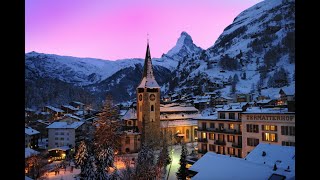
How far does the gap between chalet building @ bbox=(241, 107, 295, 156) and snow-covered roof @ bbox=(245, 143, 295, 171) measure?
19.6 ft

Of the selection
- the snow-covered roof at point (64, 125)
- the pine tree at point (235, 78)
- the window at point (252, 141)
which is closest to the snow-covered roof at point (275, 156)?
the window at point (252, 141)

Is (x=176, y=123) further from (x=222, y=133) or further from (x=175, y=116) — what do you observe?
(x=222, y=133)

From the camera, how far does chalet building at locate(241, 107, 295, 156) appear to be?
1065 inches

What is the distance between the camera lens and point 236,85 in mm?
129000

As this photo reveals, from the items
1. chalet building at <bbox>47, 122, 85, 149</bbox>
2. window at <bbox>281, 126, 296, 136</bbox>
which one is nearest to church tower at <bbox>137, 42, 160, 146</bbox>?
chalet building at <bbox>47, 122, 85, 149</bbox>

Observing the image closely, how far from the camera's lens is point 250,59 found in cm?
15625

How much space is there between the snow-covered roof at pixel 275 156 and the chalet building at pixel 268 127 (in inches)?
235

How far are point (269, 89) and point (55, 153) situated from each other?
84560 millimetres

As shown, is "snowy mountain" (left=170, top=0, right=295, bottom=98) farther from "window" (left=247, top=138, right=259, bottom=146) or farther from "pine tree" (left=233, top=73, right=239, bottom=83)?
"window" (left=247, top=138, right=259, bottom=146)

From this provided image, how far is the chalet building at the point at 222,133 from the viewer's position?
33.2m

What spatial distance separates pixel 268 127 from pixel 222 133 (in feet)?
22.7
